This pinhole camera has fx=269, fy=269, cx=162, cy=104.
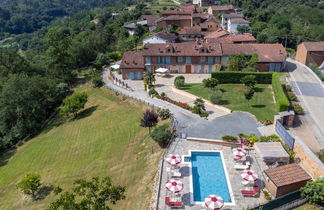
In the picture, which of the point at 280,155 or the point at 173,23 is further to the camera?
the point at 173,23

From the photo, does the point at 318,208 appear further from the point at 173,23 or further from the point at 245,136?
the point at 173,23

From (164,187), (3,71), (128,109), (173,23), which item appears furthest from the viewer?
(173,23)

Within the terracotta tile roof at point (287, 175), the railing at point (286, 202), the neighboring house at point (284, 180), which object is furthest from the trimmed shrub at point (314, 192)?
the terracotta tile roof at point (287, 175)

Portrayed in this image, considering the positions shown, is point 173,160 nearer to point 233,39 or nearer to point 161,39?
point 233,39

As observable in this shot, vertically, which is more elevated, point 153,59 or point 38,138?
point 153,59

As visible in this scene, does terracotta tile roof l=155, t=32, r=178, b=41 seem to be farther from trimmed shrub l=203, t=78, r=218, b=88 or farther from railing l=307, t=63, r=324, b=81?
railing l=307, t=63, r=324, b=81

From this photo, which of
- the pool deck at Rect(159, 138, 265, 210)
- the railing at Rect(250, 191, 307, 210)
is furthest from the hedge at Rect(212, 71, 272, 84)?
the railing at Rect(250, 191, 307, 210)

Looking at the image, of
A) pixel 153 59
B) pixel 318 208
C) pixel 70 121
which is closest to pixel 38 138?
pixel 70 121
